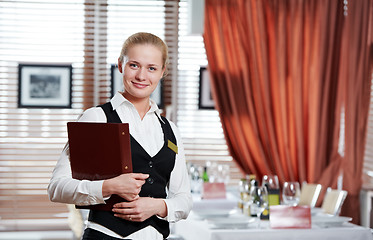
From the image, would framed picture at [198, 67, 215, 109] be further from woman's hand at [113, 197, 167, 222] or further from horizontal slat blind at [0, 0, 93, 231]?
woman's hand at [113, 197, 167, 222]

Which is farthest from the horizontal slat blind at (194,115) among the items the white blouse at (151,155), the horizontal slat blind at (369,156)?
the white blouse at (151,155)

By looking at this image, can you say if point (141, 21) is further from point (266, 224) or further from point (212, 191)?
point (266, 224)

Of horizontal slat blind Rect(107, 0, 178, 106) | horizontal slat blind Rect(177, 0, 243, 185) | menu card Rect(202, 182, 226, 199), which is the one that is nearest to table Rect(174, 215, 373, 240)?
menu card Rect(202, 182, 226, 199)

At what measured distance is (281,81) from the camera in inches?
222

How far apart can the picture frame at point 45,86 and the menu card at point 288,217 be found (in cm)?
307

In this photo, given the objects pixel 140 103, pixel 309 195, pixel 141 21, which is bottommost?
pixel 309 195

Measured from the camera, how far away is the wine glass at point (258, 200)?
11.8 ft

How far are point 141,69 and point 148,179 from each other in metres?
0.33

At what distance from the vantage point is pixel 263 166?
5.66 meters

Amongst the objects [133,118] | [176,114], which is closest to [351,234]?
[133,118]

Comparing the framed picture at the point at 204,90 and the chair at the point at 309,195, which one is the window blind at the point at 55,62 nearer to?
the framed picture at the point at 204,90

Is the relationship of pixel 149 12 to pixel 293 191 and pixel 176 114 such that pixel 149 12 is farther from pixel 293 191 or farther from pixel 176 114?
pixel 293 191

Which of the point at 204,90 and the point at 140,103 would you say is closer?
the point at 140,103

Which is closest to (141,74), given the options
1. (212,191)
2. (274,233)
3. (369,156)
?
(274,233)
